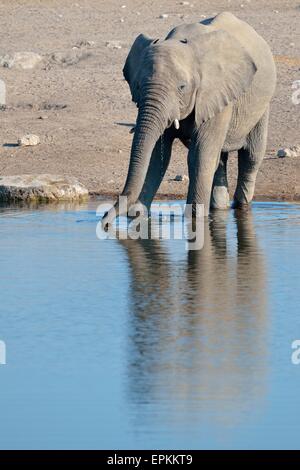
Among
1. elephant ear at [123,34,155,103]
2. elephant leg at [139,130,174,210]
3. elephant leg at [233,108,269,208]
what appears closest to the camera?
elephant ear at [123,34,155,103]

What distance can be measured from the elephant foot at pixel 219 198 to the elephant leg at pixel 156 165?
1.47m

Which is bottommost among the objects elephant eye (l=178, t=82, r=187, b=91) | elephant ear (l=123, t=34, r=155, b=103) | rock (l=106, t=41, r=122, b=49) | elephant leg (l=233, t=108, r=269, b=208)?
elephant leg (l=233, t=108, r=269, b=208)

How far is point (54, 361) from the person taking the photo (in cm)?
826

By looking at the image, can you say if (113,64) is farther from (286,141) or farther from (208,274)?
(208,274)

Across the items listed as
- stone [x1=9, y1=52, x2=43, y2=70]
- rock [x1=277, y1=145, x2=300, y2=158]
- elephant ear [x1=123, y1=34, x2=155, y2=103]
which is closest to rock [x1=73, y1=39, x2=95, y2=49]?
stone [x1=9, y1=52, x2=43, y2=70]

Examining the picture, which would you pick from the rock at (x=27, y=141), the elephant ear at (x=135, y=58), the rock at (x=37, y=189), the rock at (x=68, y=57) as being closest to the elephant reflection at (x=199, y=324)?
the elephant ear at (x=135, y=58)

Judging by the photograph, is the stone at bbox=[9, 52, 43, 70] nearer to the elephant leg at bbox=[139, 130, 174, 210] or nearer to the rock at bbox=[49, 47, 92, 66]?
the rock at bbox=[49, 47, 92, 66]

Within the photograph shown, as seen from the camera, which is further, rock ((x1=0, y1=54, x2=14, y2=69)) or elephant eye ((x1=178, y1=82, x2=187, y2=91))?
rock ((x1=0, y1=54, x2=14, y2=69))

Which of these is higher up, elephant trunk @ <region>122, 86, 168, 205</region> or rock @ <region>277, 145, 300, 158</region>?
elephant trunk @ <region>122, 86, 168, 205</region>

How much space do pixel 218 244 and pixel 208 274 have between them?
5.24 feet

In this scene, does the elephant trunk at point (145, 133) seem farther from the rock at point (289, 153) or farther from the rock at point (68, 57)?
the rock at point (68, 57)

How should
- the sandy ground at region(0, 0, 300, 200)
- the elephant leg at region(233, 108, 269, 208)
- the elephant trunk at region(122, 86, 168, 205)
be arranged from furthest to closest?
the sandy ground at region(0, 0, 300, 200) → the elephant leg at region(233, 108, 269, 208) → the elephant trunk at region(122, 86, 168, 205)

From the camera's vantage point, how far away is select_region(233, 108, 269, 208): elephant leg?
15688 millimetres

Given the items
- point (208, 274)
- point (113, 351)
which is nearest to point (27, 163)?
point (208, 274)
